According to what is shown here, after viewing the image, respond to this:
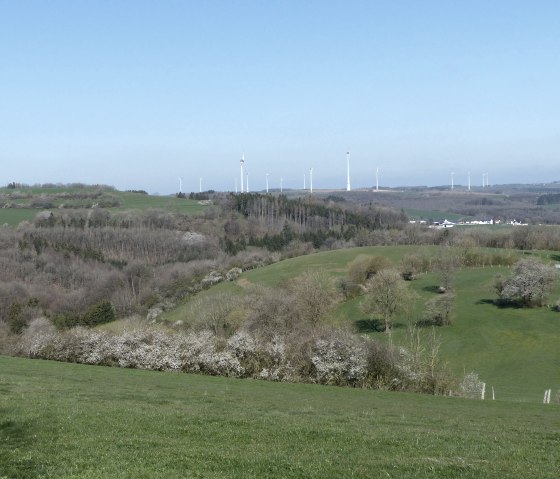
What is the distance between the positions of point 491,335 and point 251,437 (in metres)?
58.4

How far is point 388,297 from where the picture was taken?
78.1 m

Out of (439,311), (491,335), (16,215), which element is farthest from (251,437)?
(16,215)

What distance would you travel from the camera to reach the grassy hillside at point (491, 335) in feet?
197

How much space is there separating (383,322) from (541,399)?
1280 inches

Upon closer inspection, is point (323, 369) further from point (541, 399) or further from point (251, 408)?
point (251, 408)

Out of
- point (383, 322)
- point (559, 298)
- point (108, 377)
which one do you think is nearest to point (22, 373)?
point (108, 377)

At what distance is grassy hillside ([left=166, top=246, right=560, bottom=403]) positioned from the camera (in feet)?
197

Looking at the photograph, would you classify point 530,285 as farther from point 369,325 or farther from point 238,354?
point 238,354

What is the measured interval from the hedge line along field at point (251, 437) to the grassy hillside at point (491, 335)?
963 inches

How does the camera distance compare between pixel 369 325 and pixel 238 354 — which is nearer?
pixel 238 354

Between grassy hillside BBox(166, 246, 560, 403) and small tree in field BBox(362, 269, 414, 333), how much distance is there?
197 cm

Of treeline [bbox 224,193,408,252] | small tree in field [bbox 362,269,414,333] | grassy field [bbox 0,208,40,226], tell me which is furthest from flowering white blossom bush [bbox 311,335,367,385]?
grassy field [bbox 0,208,40,226]

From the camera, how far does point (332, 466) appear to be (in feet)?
50.5

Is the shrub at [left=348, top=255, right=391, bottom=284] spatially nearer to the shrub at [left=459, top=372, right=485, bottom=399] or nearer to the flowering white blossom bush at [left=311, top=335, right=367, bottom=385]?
the shrub at [left=459, top=372, right=485, bottom=399]
